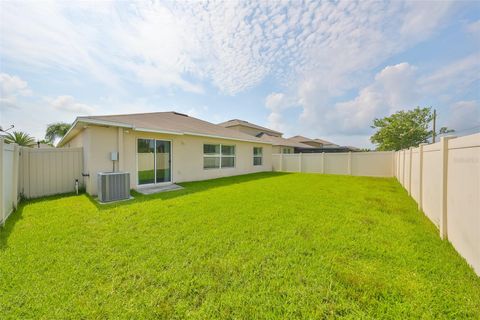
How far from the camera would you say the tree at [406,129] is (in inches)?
869

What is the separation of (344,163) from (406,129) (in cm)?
1518

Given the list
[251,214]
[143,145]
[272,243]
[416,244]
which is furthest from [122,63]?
[416,244]

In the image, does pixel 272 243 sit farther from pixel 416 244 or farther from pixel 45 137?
pixel 45 137

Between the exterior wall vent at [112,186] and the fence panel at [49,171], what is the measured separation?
2.32 metres

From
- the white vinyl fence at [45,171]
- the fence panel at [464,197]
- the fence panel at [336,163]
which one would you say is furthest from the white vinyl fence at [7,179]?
the fence panel at [336,163]

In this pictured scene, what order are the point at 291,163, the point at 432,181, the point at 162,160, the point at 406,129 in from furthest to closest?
the point at 406,129 < the point at 291,163 < the point at 162,160 < the point at 432,181

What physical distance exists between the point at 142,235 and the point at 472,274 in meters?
5.02

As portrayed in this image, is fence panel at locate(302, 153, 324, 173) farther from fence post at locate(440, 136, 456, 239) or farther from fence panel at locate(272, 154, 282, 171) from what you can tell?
fence post at locate(440, 136, 456, 239)

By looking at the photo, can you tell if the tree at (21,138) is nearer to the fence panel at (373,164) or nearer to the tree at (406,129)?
the fence panel at (373,164)

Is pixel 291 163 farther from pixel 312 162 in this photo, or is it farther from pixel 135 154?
pixel 135 154

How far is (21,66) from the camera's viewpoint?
7.45 meters

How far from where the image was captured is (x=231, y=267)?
259 cm

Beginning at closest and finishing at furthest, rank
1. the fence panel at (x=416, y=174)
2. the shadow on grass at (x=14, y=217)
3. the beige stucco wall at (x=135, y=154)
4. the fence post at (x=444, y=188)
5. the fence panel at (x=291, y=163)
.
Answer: the fence post at (x=444, y=188)
the shadow on grass at (x=14, y=217)
the fence panel at (x=416, y=174)
the beige stucco wall at (x=135, y=154)
the fence panel at (x=291, y=163)

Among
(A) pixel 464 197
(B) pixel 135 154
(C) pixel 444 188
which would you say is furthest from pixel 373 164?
(B) pixel 135 154
